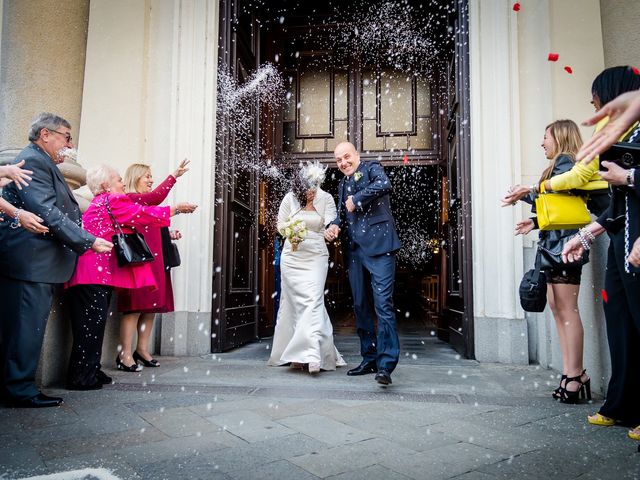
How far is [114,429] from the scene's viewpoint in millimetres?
2541

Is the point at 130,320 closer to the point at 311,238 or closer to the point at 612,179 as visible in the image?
the point at 311,238

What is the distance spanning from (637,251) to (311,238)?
3.07 metres

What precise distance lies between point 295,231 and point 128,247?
1.51m

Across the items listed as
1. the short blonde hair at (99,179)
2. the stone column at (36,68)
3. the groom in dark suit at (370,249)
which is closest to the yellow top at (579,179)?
the groom in dark suit at (370,249)

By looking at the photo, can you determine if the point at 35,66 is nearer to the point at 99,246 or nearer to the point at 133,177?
the point at 133,177

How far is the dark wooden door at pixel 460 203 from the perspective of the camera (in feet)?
16.9

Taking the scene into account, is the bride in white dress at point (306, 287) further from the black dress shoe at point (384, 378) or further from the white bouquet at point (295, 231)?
the black dress shoe at point (384, 378)

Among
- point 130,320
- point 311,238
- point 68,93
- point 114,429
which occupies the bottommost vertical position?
point 114,429

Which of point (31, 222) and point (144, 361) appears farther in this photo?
point (144, 361)

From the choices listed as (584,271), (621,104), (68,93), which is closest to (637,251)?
(621,104)

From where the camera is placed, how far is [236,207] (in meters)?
Result: 6.05

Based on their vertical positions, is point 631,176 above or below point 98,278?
above

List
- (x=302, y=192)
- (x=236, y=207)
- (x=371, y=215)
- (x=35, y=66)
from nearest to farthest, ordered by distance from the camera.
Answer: (x=371, y=215) < (x=35, y=66) < (x=302, y=192) < (x=236, y=207)

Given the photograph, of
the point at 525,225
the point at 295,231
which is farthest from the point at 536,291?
the point at 295,231
